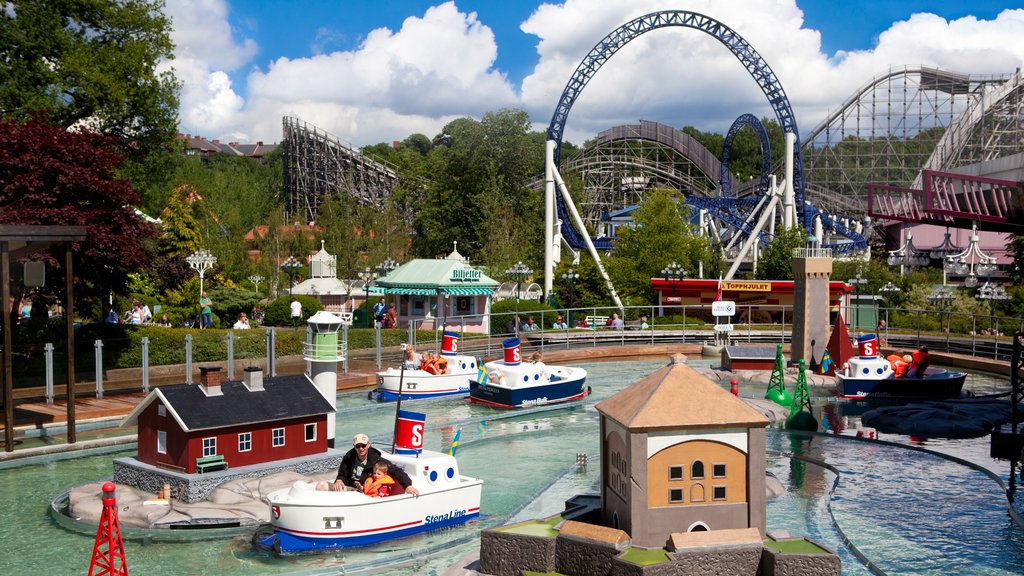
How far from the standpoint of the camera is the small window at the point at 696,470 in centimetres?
1189

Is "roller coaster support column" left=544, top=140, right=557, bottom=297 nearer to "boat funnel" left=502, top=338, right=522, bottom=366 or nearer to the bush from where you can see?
the bush

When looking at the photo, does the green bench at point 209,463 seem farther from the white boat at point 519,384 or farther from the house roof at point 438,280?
the house roof at point 438,280

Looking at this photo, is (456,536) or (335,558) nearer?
(335,558)

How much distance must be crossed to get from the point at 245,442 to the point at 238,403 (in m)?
0.74

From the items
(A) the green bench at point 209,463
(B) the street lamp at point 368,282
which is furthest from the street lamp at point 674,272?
(A) the green bench at point 209,463

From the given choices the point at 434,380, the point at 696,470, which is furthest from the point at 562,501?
the point at 434,380

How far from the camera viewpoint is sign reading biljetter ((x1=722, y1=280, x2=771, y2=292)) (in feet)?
159

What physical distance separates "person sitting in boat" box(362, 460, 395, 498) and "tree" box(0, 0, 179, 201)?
24996 mm

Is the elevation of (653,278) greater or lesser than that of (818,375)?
greater

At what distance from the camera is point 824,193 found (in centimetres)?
9194

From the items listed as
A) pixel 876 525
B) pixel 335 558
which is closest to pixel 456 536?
pixel 335 558

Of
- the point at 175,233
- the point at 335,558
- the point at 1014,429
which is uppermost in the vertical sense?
the point at 175,233

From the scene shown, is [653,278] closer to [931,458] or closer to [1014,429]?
[931,458]

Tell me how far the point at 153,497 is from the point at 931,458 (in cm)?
1619
